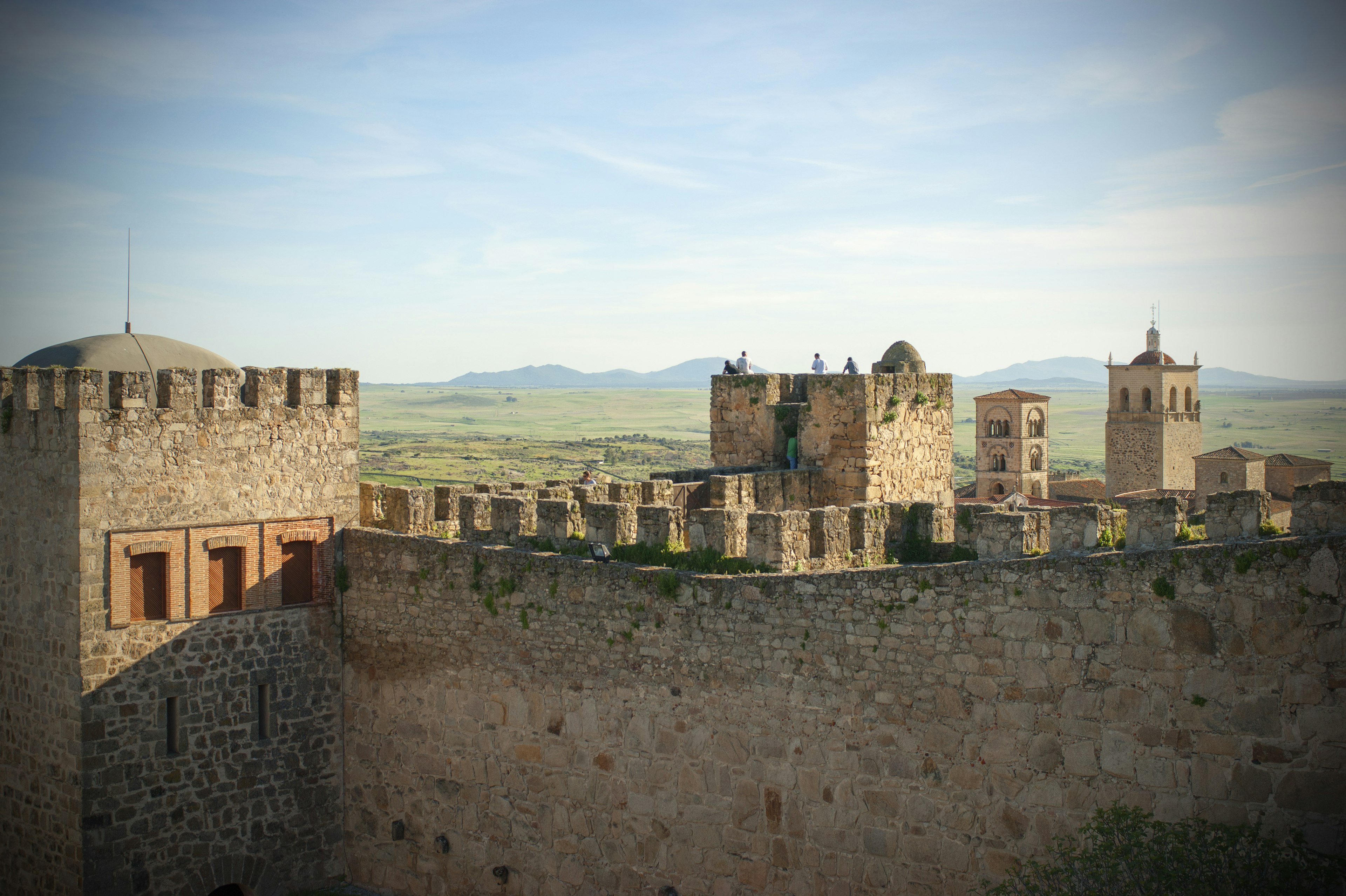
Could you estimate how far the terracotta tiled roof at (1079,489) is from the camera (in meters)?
80.1

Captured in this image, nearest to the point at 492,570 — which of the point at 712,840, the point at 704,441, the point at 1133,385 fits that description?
the point at 712,840

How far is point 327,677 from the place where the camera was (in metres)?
14.6

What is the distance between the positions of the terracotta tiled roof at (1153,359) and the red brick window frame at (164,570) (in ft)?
302

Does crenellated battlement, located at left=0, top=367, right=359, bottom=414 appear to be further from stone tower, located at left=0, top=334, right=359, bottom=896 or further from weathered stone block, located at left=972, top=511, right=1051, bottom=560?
weathered stone block, located at left=972, top=511, right=1051, bottom=560

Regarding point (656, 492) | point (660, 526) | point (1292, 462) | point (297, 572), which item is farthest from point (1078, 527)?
point (1292, 462)

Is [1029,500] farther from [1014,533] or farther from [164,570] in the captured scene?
[164,570]

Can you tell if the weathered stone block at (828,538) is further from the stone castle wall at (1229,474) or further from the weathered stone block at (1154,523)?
the stone castle wall at (1229,474)

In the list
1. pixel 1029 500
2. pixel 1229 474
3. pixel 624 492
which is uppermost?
pixel 624 492

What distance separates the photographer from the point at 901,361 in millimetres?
17516

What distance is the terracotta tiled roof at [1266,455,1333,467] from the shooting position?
70000 mm

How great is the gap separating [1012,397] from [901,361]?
254 feet

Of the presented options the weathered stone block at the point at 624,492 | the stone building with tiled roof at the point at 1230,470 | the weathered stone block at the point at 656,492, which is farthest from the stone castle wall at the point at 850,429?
the stone building with tiled roof at the point at 1230,470

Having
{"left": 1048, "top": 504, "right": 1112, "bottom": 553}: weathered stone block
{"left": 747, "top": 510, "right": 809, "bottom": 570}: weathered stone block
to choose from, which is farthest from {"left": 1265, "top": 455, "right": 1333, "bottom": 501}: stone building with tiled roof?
{"left": 1048, "top": 504, "right": 1112, "bottom": 553}: weathered stone block

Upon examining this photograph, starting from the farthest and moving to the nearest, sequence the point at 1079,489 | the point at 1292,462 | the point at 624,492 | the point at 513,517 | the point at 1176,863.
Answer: the point at 1079,489
the point at 1292,462
the point at 624,492
the point at 513,517
the point at 1176,863
